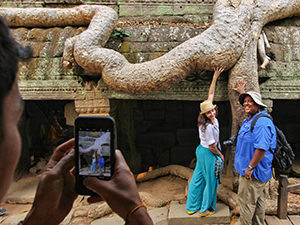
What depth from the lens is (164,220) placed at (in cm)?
330

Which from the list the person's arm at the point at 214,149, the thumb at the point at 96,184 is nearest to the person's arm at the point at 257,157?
the person's arm at the point at 214,149

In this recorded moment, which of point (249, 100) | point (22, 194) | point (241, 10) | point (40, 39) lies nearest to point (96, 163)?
point (249, 100)

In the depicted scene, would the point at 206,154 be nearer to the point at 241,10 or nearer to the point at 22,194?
the point at 241,10

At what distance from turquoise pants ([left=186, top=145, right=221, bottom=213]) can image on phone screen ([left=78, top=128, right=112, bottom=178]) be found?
7.26ft

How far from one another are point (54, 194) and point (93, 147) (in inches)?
8.7

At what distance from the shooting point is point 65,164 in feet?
3.10

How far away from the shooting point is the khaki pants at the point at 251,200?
257 centimetres

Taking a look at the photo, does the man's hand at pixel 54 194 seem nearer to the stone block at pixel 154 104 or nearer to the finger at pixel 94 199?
the finger at pixel 94 199

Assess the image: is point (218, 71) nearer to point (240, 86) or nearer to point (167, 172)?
point (240, 86)

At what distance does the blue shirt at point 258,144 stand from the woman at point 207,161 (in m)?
0.36

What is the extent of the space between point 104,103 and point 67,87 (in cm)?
58

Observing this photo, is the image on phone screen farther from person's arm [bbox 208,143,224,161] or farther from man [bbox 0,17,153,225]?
person's arm [bbox 208,143,224,161]

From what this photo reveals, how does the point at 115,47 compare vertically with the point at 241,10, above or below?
below

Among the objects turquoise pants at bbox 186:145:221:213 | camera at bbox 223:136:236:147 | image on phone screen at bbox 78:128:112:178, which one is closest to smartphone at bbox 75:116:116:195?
image on phone screen at bbox 78:128:112:178
